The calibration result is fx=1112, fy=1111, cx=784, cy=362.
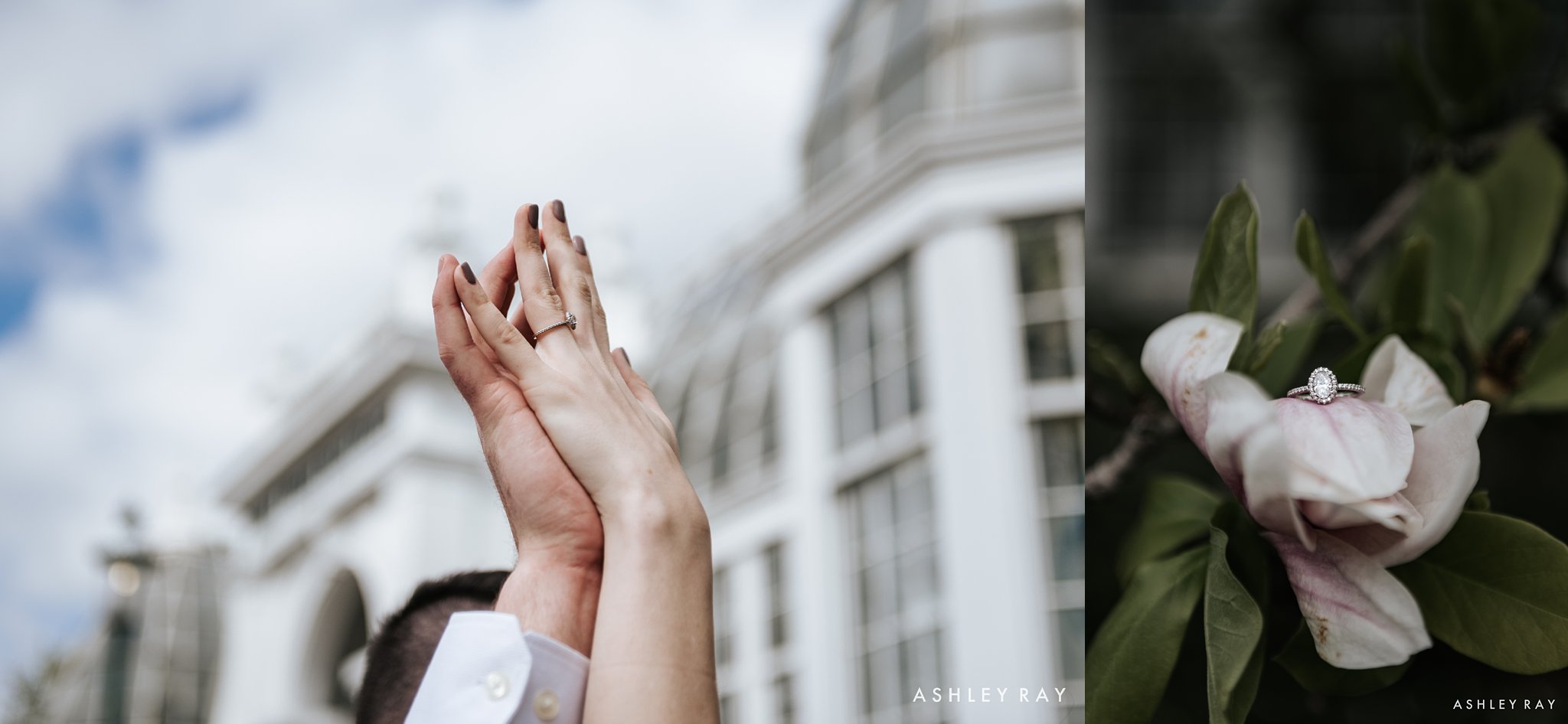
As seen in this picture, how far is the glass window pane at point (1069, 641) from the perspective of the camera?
133cm

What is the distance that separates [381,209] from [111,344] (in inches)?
30.7

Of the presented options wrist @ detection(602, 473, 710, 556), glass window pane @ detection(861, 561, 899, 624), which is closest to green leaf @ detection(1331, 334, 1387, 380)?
wrist @ detection(602, 473, 710, 556)

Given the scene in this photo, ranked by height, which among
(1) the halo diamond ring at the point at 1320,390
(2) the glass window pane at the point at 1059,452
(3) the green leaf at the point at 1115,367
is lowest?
(1) the halo diamond ring at the point at 1320,390

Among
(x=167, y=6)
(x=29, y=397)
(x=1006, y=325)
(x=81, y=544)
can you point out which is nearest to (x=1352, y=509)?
(x=1006, y=325)

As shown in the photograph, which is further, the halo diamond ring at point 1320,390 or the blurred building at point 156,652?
the blurred building at point 156,652

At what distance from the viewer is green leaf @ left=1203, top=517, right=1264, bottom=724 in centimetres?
14

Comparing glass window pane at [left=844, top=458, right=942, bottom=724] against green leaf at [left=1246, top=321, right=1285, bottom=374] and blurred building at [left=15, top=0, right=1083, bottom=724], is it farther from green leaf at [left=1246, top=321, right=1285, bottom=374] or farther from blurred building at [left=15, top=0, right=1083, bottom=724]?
green leaf at [left=1246, top=321, right=1285, bottom=374]

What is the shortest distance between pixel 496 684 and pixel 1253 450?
0.38 ft

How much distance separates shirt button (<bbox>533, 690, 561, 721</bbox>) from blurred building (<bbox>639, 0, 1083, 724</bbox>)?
848 millimetres

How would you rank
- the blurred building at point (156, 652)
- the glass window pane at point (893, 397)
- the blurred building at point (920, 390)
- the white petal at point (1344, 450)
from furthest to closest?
the blurred building at point (156, 652) < the glass window pane at point (893, 397) < the blurred building at point (920, 390) < the white petal at point (1344, 450)

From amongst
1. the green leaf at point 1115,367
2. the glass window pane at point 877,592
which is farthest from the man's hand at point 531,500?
the glass window pane at point 877,592

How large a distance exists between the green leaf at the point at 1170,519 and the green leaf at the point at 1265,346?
0.03 meters

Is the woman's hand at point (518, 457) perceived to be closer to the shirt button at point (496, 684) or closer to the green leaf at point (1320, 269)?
the shirt button at point (496, 684)

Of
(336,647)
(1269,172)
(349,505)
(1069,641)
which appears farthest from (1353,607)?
(336,647)
